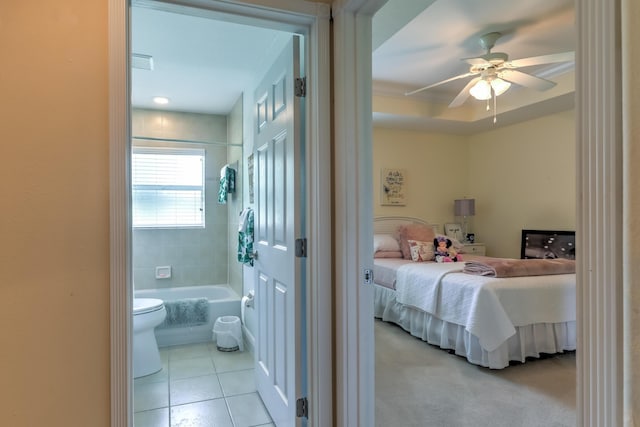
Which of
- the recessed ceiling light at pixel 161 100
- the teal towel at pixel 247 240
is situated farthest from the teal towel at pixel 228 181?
the teal towel at pixel 247 240

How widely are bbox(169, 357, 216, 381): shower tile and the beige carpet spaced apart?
1317 mm

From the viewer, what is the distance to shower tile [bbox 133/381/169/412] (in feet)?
7.38

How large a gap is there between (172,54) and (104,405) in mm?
2403

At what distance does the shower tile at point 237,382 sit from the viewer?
7.99ft

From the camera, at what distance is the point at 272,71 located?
1997mm

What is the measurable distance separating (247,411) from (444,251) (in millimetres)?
2805

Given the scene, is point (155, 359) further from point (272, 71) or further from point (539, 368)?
point (539, 368)

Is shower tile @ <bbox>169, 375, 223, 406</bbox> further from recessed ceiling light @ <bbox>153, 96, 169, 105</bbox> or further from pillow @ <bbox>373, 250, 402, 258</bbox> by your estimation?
recessed ceiling light @ <bbox>153, 96, 169, 105</bbox>

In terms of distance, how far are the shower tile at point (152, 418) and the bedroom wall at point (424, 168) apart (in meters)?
3.57

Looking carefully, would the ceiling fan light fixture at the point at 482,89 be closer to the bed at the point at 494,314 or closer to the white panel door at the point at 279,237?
the bed at the point at 494,314

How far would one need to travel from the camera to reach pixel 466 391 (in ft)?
8.02

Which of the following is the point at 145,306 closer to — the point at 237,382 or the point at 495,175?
the point at 237,382

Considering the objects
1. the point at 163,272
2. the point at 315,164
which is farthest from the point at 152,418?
the point at 163,272

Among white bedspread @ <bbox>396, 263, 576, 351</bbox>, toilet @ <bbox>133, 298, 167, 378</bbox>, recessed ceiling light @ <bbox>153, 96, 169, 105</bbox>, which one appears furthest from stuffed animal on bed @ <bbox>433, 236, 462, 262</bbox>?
recessed ceiling light @ <bbox>153, 96, 169, 105</bbox>
